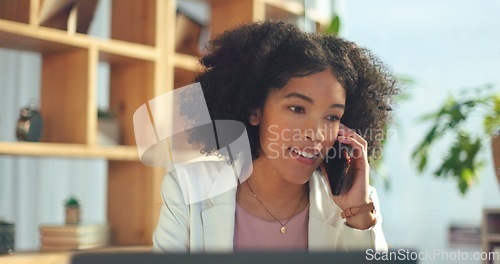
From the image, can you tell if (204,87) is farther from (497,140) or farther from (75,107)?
(75,107)

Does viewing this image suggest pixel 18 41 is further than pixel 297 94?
Yes

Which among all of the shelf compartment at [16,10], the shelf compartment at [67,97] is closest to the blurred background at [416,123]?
the shelf compartment at [67,97]

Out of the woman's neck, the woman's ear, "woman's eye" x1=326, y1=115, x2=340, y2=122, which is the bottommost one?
the woman's neck

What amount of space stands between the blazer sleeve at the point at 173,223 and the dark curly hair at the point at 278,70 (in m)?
0.21

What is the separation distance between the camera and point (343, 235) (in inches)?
57.7

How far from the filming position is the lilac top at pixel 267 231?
1.53 metres

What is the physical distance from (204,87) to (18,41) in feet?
3.25

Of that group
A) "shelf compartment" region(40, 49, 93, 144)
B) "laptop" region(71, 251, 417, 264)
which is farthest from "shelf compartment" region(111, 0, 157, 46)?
"laptop" region(71, 251, 417, 264)

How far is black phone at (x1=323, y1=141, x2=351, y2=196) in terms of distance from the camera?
57.6 inches

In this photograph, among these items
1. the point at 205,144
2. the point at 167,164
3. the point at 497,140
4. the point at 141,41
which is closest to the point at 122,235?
the point at 167,164

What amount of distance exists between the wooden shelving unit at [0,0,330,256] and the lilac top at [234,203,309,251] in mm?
972

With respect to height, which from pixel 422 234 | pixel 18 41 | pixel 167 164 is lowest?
pixel 422 234

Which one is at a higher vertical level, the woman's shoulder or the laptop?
the woman's shoulder

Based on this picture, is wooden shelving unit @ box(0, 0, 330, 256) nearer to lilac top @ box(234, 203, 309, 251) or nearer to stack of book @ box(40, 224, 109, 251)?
stack of book @ box(40, 224, 109, 251)
